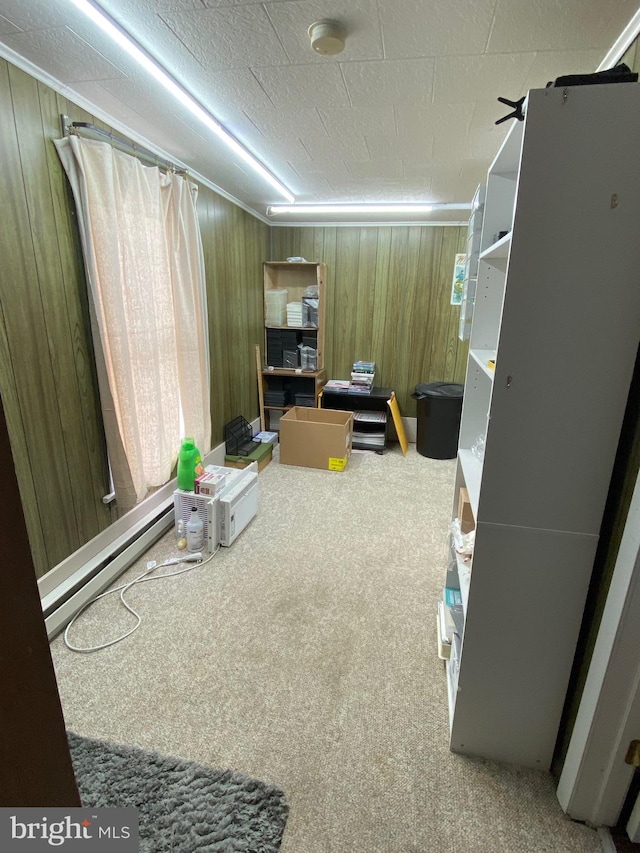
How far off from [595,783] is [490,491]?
34.6 inches

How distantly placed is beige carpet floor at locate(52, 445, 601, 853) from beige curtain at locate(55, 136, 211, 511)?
2.34ft

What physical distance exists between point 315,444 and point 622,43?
2.92 meters

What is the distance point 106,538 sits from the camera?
227cm

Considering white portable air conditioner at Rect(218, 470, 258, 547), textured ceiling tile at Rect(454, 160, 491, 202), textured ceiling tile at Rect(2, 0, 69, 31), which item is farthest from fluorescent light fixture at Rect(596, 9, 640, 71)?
white portable air conditioner at Rect(218, 470, 258, 547)

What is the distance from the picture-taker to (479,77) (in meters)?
1.58

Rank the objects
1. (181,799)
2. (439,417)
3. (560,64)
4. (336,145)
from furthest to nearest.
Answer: (439,417) < (336,145) < (560,64) < (181,799)

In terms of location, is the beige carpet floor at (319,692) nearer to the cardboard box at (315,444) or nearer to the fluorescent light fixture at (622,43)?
the cardboard box at (315,444)

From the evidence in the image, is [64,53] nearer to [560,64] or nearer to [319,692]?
[560,64]

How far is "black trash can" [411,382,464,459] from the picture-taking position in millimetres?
3824

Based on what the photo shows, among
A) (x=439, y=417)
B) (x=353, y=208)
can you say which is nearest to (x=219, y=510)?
(x=439, y=417)

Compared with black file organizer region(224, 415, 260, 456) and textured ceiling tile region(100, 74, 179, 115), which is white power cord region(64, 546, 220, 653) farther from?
textured ceiling tile region(100, 74, 179, 115)

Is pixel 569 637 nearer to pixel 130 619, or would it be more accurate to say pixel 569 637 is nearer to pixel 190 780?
pixel 190 780

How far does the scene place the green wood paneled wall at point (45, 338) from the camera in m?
1.62

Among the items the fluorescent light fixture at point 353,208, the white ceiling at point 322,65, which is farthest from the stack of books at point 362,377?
the white ceiling at point 322,65
